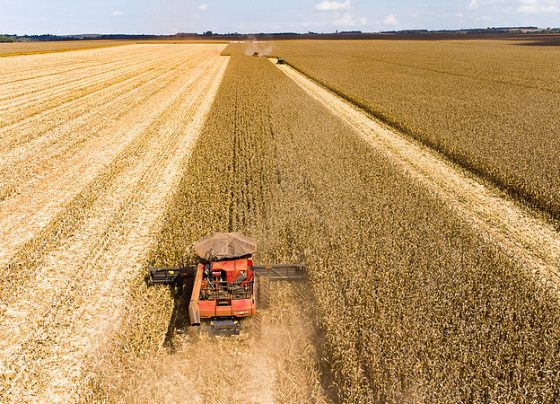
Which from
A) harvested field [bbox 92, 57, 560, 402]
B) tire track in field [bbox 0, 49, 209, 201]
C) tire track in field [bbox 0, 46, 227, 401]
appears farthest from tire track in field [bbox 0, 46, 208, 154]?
harvested field [bbox 92, 57, 560, 402]

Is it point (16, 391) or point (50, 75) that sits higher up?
point (50, 75)

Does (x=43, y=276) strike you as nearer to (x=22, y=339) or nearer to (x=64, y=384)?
(x=22, y=339)

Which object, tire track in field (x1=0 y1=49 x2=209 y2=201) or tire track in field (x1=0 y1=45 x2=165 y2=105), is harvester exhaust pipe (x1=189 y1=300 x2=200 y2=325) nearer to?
tire track in field (x1=0 y1=49 x2=209 y2=201)

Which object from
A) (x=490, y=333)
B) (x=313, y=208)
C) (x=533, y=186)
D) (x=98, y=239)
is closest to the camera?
(x=490, y=333)

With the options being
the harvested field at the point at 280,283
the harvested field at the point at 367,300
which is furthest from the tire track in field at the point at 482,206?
the harvested field at the point at 367,300

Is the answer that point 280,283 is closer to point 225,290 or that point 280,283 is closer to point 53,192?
point 225,290

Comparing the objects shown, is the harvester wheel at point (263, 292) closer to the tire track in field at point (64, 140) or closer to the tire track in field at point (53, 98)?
the tire track in field at point (64, 140)

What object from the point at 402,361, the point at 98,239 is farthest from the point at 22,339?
the point at 402,361

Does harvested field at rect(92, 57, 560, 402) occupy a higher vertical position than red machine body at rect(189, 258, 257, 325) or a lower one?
lower
